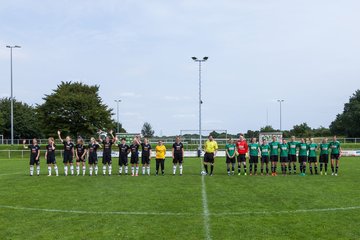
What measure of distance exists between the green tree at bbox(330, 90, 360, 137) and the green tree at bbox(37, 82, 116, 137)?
5636 centimetres

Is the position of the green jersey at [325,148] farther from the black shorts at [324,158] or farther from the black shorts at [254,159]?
the black shorts at [254,159]

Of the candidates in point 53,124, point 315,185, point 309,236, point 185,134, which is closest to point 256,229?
point 309,236

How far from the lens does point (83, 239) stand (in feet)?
24.7

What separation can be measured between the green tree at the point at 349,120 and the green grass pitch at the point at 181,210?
7543cm

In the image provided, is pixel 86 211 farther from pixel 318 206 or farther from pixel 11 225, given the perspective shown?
pixel 318 206

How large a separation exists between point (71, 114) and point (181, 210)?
1859 inches

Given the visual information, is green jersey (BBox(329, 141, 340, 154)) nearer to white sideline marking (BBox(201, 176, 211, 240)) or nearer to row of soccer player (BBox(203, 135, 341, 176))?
row of soccer player (BBox(203, 135, 341, 176))

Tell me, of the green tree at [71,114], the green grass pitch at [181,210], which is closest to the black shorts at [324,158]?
the green grass pitch at [181,210]

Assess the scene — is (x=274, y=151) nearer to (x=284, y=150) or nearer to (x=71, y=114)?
(x=284, y=150)

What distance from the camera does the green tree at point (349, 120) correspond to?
277 ft

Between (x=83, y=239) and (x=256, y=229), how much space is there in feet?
11.7

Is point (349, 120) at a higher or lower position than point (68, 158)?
higher

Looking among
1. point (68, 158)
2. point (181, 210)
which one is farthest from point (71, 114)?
point (181, 210)

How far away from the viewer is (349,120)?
282ft
